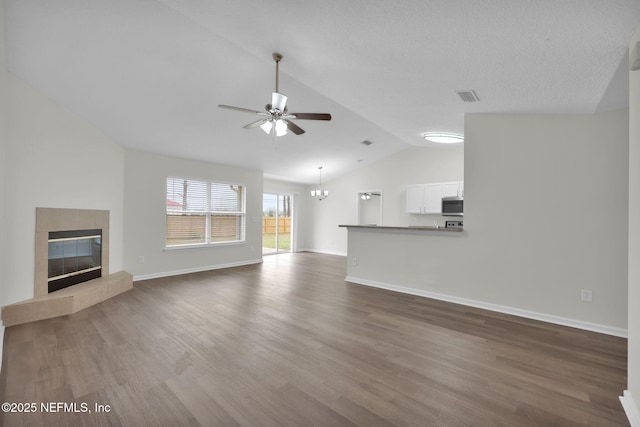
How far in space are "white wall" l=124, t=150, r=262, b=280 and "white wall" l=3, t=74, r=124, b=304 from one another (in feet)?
2.20

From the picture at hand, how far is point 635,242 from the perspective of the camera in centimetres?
172

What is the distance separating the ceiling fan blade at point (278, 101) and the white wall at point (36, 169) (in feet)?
9.35

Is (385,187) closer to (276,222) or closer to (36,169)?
(276,222)

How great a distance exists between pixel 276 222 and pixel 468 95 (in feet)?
22.5

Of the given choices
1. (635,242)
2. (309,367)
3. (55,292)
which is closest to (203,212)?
(55,292)

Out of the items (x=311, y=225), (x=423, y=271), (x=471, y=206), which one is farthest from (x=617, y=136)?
(x=311, y=225)

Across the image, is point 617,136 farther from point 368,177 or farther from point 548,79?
point 368,177

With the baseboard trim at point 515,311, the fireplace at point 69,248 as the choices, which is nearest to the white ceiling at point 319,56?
the fireplace at point 69,248

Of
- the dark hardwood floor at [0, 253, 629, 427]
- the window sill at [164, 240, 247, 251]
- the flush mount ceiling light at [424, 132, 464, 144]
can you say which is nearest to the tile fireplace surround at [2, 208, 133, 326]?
the dark hardwood floor at [0, 253, 629, 427]

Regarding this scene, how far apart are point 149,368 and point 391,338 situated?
6.84ft

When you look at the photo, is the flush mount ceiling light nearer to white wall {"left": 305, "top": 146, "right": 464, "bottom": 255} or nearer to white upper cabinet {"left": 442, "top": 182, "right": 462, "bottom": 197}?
white upper cabinet {"left": 442, "top": 182, "right": 462, "bottom": 197}

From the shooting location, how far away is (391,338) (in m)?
2.80

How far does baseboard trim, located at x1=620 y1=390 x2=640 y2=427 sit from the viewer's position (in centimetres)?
163

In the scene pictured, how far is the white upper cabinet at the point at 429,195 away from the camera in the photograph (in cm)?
644
